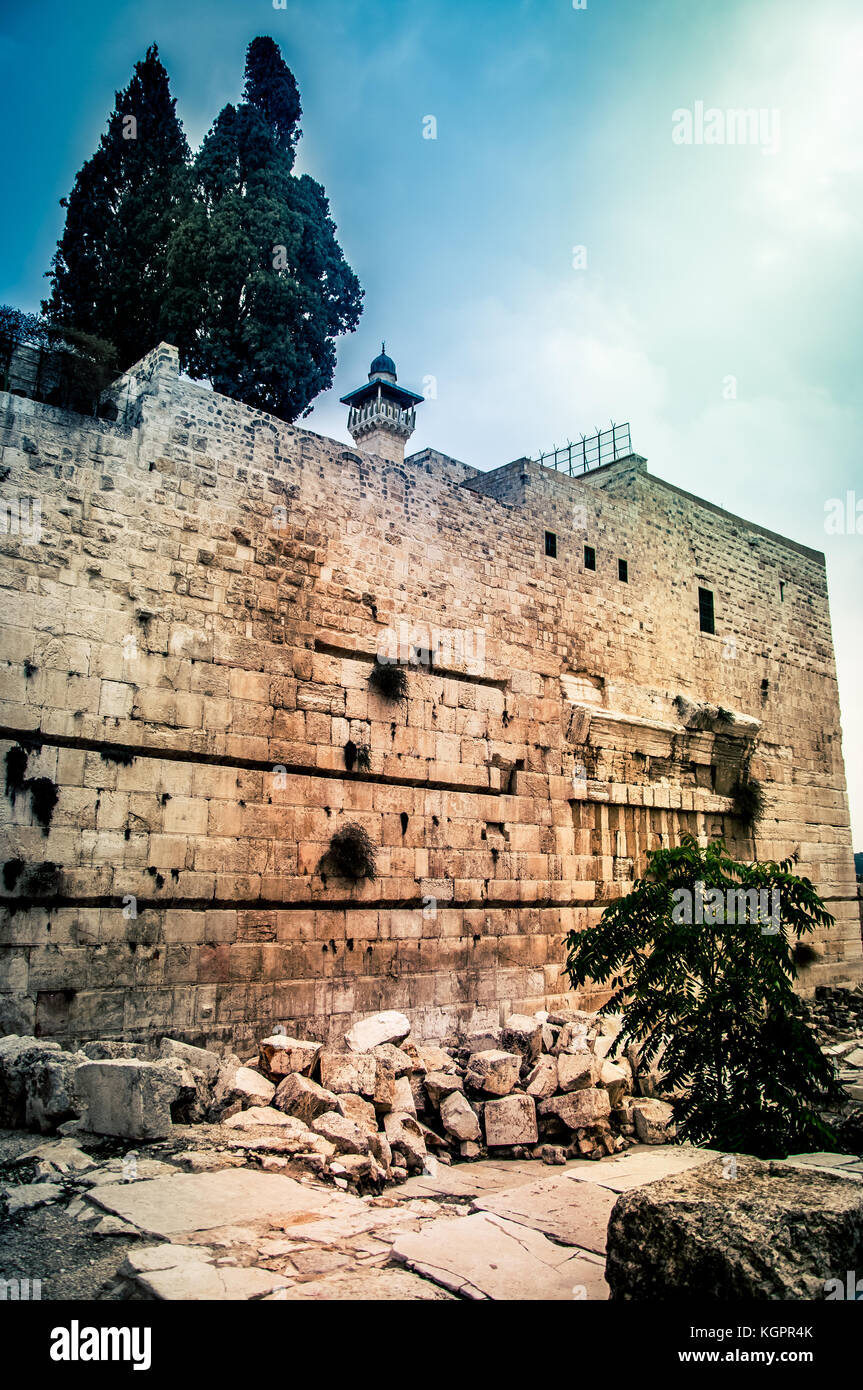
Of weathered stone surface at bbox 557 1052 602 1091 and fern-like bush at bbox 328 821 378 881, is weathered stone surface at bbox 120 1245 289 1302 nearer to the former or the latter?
weathered stone surface at bbox 557 1052 602 1091

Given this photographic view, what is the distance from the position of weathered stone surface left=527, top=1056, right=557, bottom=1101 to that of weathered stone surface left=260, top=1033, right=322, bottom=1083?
5.39ft

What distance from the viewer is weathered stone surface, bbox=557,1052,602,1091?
6.78m

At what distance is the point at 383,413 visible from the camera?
88.3 feet

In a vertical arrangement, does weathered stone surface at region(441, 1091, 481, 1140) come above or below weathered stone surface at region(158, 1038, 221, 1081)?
below

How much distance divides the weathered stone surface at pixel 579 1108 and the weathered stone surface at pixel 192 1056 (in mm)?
2421

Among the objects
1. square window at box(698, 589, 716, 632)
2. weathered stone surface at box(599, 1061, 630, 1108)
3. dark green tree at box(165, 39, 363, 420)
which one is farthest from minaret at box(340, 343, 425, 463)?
weathered stone surface at box(599, 1061, 630, 1108)

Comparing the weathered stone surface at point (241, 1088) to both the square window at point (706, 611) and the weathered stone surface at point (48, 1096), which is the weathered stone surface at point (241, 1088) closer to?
the weathered stone surface at point (48, 1096)

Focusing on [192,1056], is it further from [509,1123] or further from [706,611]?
[706,611]

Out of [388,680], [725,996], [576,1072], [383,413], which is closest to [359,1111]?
[576,1072]

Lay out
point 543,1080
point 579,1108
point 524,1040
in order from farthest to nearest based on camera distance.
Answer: point 524,1040 < point 543,1080 < point 579,1108

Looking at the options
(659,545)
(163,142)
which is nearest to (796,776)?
(659,545)

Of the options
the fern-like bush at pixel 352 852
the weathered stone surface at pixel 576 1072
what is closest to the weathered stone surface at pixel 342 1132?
the weathered stone surface at pixel 576 1072

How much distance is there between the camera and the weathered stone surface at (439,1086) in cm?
659

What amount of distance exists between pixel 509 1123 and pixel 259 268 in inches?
587
